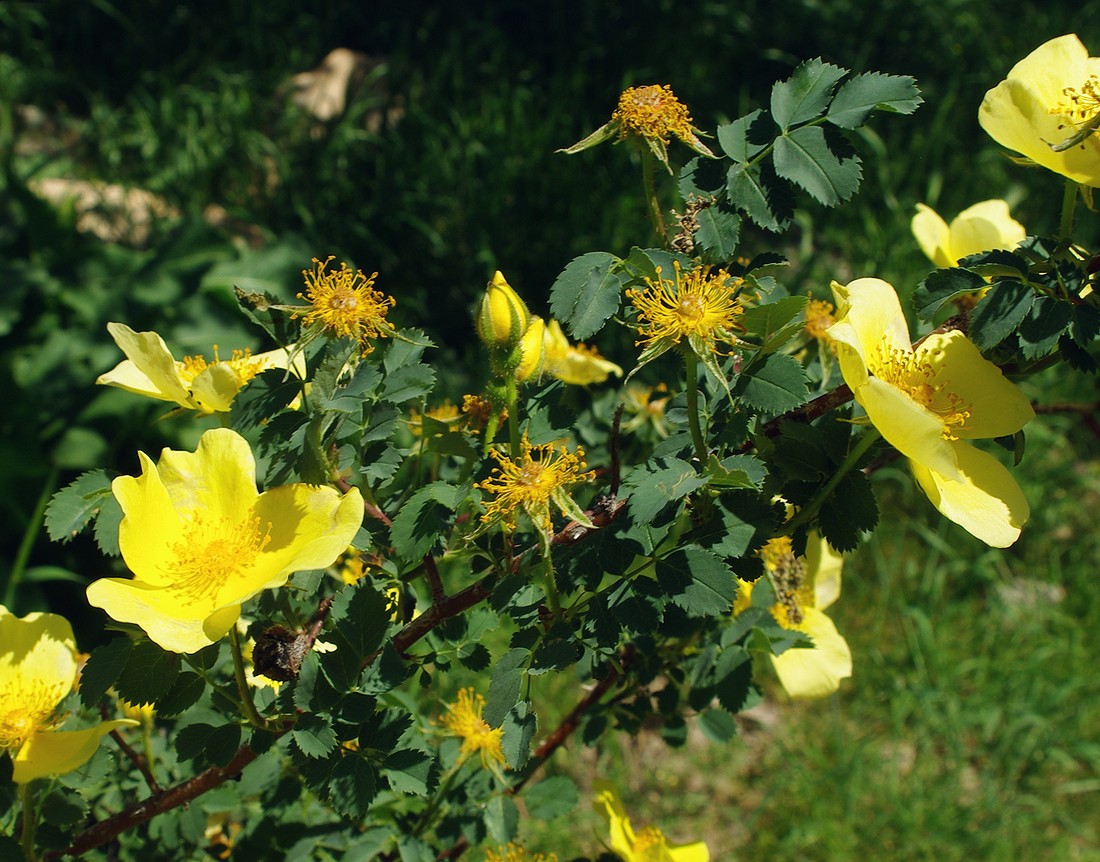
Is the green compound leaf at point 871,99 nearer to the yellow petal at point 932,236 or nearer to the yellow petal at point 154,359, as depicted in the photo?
the yellow petal at point 932,236

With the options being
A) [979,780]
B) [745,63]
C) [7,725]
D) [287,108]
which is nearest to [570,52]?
[745,63]

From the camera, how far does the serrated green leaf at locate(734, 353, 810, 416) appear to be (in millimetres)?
868

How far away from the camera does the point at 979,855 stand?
241 cm

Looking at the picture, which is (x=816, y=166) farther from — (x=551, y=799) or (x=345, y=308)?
(x=551, y=799)

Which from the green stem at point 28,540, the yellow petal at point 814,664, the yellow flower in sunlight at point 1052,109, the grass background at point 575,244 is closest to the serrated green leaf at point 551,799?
the yellow petal at point 814,664

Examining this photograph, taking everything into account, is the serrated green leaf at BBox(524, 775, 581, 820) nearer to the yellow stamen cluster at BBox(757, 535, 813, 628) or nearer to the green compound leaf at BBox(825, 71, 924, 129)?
the yellow stamen cluster at BBox(757, 535, 813, 628)

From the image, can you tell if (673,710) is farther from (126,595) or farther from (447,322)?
(447,322)

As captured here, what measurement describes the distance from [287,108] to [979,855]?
319 cm

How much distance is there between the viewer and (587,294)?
2.99 feet

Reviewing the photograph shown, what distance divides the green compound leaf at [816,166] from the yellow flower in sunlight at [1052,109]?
0.12 metres

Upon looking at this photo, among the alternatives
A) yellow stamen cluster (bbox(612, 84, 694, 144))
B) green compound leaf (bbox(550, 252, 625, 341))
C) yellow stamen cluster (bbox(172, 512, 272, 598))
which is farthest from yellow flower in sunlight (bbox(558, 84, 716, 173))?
yellow stamen cluster (bbox(172, 512, 272, 598))

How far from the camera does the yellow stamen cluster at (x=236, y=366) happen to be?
1.03 m

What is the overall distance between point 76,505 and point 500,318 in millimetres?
457

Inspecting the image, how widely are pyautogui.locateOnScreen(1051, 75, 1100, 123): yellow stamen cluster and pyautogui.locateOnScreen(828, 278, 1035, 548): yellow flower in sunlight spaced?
211 millimetres
